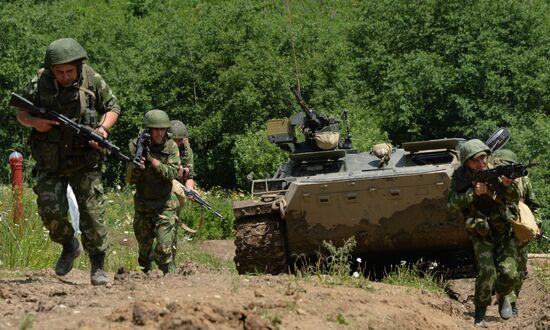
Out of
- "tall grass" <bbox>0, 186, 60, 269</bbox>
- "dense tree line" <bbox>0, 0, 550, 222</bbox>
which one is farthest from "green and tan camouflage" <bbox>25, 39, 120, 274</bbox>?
"dense tree line" <bbox>0, 0, 550, 222</bbox>

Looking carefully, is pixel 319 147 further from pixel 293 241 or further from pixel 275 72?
pixel 275 72

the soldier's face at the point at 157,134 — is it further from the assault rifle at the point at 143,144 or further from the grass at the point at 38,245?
the grass at the point at 38,245

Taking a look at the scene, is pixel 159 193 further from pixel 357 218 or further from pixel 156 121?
pixel 357 218

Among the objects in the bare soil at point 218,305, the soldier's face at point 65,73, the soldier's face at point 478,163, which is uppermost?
the soldier's face at point 65,73

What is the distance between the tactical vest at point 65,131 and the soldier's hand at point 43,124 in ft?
0.17

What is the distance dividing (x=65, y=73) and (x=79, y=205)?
0.99 meters

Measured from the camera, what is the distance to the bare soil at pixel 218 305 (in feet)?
21.2

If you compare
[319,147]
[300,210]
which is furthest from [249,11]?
[300,210]

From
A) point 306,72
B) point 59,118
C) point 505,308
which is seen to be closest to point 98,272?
point 59,118

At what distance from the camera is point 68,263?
874 centimetres

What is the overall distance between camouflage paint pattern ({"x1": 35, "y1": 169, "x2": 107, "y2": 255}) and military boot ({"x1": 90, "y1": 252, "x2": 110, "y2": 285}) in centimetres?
6

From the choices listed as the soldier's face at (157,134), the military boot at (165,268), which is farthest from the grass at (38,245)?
the soldier's face at (157,134)

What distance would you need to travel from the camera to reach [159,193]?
10180 millimetres

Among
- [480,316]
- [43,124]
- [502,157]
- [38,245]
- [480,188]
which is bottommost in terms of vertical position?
[480,316]
